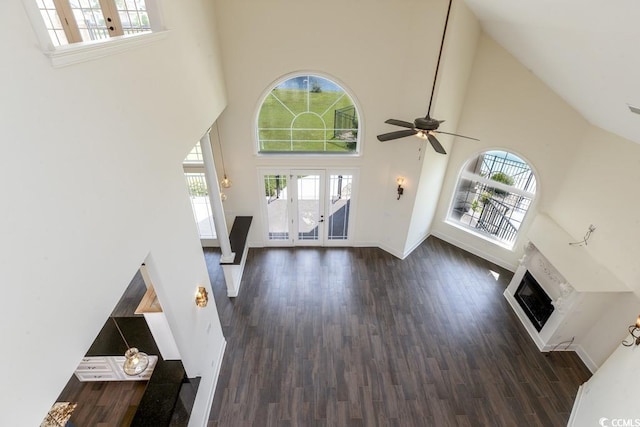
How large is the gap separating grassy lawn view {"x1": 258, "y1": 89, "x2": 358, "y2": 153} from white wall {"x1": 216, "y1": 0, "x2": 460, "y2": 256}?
24 cm

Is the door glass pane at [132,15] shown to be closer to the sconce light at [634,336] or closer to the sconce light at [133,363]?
the sconce light at [133,363]

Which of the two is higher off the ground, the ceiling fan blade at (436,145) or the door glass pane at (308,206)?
the ceiling fan blade at (436,145)

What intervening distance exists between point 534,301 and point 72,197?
23.1 ft

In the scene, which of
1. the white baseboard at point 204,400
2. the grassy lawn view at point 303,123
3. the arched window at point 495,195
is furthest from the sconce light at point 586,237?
the white baseboard at point 204,400

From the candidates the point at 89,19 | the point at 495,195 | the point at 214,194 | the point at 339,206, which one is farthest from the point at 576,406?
the point at 89,19

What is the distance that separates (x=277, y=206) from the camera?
24.7 feet

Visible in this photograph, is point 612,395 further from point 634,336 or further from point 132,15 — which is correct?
point 132,15

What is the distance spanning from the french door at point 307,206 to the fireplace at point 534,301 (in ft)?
12.5

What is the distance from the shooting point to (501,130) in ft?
21.2

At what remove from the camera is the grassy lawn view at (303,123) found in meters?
6.33

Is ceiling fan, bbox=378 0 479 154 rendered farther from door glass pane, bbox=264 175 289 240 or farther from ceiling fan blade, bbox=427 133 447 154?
door glass pane, bbox=264 175 289 240

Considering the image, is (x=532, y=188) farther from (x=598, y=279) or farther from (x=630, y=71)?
(x=630, y=71)

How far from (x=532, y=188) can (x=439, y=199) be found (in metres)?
1.98

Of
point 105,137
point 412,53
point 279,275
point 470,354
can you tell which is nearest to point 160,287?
point 105,137
